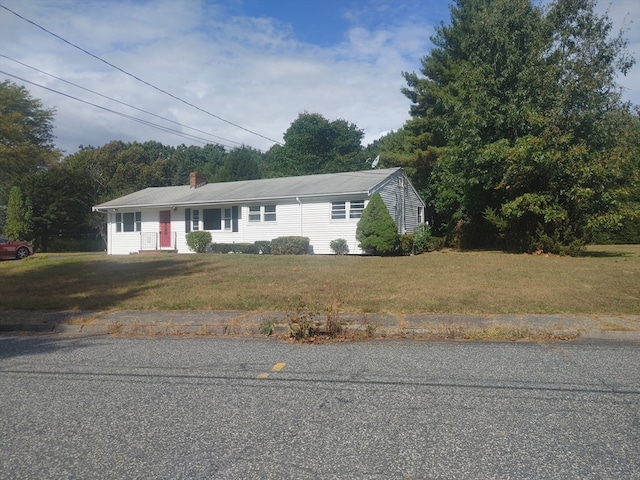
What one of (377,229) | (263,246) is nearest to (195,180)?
(263,246)

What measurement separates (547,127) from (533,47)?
3.61m

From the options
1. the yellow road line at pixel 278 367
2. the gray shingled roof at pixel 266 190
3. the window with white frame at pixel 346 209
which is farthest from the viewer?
the gray shingled roof at pixel 266 190

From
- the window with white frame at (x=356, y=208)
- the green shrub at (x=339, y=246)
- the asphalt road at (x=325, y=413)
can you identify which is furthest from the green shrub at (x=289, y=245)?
the asphalt road at (x=325, y=413)

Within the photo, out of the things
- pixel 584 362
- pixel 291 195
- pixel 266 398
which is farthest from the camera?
pixel 291 195

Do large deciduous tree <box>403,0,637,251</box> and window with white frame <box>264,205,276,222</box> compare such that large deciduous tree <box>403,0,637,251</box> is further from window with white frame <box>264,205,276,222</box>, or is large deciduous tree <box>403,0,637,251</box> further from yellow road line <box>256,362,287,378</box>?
yellow road line <box>256,362,287,378</box>

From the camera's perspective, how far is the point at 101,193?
50.0 m

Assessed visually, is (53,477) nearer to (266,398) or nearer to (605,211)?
(266,398)

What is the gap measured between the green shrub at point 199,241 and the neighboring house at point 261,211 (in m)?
0.71

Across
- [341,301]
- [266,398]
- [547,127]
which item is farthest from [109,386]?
[547,127]

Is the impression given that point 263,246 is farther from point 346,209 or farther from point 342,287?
point 342,287

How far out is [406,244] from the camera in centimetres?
2431

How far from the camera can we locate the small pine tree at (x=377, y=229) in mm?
22438

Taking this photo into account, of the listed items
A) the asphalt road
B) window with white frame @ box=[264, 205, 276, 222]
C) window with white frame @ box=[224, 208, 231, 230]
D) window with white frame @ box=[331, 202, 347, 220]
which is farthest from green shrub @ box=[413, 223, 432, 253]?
the asphalt road

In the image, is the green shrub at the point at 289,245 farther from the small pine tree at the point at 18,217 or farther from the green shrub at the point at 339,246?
the small pine tree at the point at 18,217
